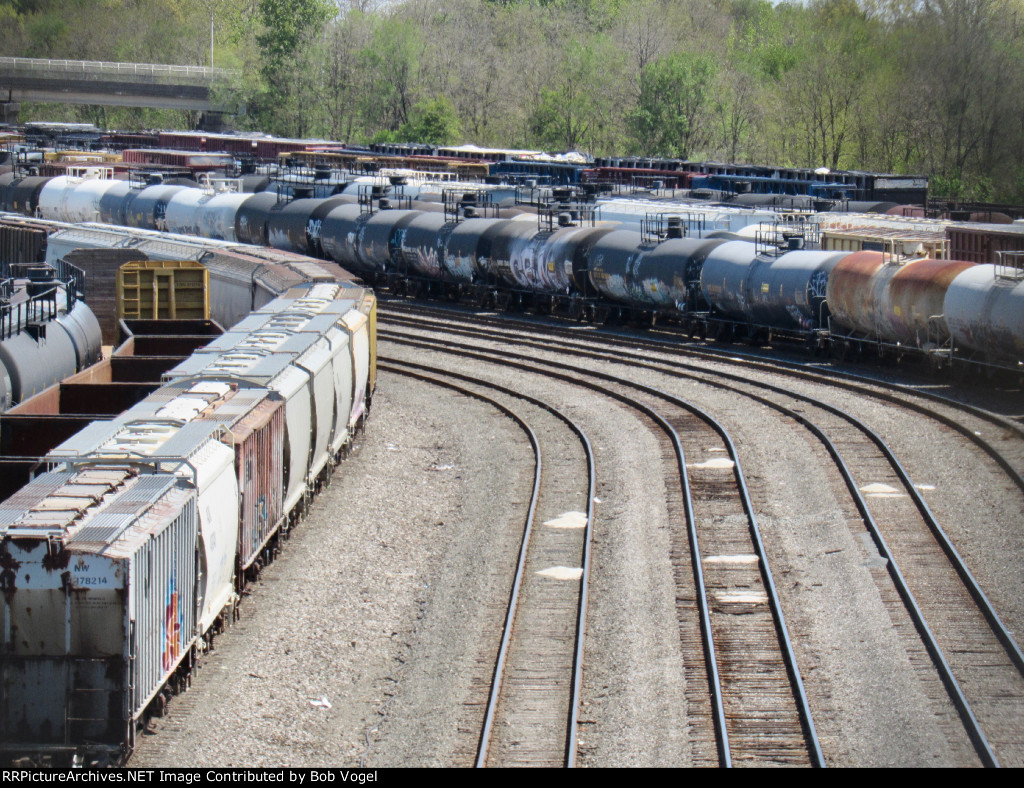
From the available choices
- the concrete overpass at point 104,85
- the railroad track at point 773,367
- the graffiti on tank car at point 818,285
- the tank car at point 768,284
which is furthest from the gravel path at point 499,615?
the concrete overpass at point 104,85

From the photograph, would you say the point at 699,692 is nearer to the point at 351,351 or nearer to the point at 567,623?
the point at 567,623

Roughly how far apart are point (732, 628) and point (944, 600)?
2922 millimetres

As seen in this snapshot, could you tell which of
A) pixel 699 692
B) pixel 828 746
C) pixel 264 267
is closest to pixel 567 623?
pixel 699 692

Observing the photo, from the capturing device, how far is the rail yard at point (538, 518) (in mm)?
11484

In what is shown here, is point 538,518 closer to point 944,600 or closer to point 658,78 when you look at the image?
point 944,600

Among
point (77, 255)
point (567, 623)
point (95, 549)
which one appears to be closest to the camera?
point (95, 549)

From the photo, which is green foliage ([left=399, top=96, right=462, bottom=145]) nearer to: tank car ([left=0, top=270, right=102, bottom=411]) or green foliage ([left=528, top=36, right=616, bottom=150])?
green foliage ([left=528, top=36, right=616, bottom=150])

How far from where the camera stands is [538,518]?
63.6 feet

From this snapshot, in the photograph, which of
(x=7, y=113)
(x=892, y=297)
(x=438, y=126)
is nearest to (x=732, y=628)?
(x=892, y=297)

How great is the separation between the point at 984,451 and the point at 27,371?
1722 centimetres

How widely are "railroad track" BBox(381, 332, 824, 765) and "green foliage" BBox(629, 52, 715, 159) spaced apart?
8243cm

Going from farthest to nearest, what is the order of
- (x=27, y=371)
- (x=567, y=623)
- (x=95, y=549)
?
(x=27, y=371) < (x=567, y=623) < (x=95, y=549)

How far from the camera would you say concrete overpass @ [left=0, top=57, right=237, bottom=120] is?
5217 inches

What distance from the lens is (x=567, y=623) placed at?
1489cm
